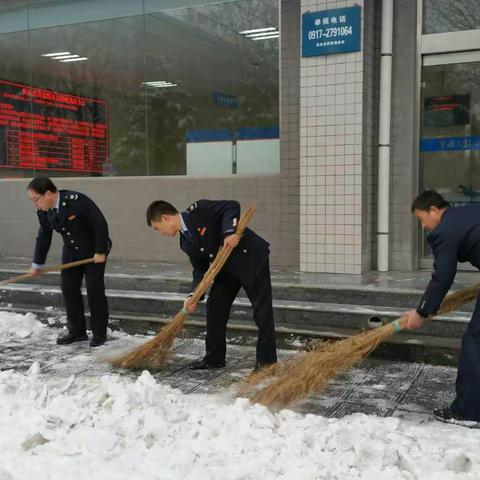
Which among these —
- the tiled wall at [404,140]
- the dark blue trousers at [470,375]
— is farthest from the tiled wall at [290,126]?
the dark blue trousers at [470,375]

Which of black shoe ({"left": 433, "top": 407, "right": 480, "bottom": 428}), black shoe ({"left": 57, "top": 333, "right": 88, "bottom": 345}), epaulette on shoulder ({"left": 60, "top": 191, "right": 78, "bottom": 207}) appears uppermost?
epaulette on shoulder ({"left": 60, "top": 191, "right": 78, "bottom": 207})

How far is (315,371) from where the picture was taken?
3943 millimetres

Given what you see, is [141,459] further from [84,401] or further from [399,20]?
[399,20]

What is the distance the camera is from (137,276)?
7363 millimetres

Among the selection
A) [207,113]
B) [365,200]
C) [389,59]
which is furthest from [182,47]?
[365,200]

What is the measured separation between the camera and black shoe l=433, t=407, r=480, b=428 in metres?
3.76

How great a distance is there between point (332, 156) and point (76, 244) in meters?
3.08

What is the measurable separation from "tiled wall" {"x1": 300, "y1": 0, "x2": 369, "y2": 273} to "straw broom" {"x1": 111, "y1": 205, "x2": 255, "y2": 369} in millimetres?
2423

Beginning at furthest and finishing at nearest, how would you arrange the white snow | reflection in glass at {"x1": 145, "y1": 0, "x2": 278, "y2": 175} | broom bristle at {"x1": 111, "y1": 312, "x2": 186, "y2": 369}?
reflection in glass at {"x1": 145, "y1": 0, "x2": 278, "y2": 175} < broom bristle at {"x1": 111, "y1": 312, "x2": 186, "y2": 369} < the white snow

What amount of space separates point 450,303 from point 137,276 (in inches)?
166

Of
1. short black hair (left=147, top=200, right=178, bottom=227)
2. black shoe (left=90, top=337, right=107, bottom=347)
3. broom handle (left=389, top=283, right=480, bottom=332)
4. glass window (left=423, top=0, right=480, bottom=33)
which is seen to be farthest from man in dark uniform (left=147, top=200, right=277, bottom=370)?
glass window (left=423, top=0, right=480, bottom=33)

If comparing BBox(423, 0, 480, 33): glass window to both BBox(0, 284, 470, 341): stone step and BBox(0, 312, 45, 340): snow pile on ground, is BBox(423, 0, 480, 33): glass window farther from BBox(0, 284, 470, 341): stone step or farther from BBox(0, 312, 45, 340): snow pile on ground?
BBox(0, 312, 45, 340): snow pile on ground

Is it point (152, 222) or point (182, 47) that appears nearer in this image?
point (152, 222)

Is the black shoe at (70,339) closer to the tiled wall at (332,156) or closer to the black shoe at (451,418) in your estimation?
the tiled wall at (332,156)
